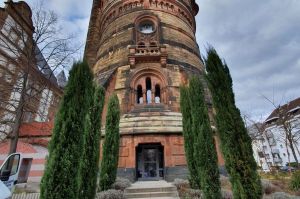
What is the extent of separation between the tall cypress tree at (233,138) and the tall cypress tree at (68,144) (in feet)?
13.2

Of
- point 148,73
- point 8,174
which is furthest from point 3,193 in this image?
point 148,73

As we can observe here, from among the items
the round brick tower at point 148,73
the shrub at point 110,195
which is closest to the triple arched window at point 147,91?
the round brick tower at point 148,73

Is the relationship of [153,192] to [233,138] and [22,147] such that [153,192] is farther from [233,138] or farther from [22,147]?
[22,147]

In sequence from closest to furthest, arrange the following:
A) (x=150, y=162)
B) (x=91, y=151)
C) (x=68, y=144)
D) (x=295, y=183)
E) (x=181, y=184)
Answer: (x=68, y=144), (x=91, y=151), (x=295, y=183), (x=181, y=184), (x=150, y=162)

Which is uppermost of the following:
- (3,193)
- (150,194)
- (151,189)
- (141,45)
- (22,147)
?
(141,45)

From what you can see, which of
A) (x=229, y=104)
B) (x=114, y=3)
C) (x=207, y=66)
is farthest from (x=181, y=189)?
(x=114, y=3)

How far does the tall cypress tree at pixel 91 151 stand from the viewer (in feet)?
22.4

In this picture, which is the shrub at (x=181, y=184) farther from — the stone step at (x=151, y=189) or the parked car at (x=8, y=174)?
the parked car at (x=8, y=174)

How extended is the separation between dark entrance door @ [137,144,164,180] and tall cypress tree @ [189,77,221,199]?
4890 mm

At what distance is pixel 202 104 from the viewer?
877 cm

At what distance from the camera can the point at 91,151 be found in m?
7.59

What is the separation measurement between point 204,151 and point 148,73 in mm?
7786

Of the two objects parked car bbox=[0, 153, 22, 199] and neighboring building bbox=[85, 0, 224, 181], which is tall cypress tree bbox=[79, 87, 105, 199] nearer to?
parked car bbox=[0, 153, 22, 199]

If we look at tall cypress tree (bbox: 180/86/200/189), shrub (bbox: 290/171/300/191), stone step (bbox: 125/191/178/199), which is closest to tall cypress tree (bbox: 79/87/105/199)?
stone step (bbox: 125/191/178/199)
